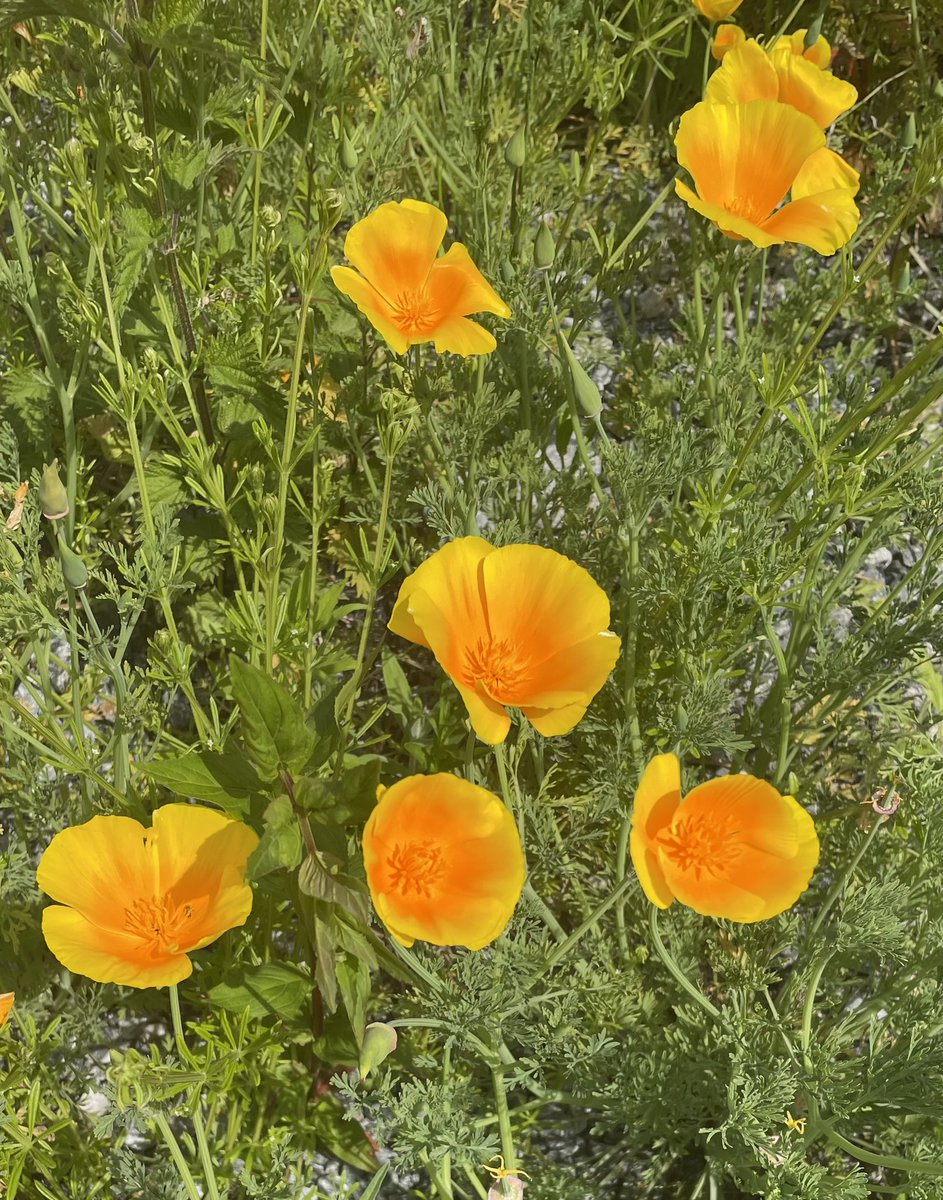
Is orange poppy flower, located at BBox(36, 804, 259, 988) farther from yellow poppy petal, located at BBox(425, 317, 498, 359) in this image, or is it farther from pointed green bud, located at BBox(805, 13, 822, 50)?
pointed green bud, located at BBox(805, 13, 822, 50)

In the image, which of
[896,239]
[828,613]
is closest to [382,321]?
[828,613]

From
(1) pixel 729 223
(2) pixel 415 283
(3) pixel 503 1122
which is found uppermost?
(1) pixel 729 223

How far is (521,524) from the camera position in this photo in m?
2.10

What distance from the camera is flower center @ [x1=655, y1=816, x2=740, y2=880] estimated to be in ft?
4.65

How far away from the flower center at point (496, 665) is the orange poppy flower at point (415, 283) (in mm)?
465

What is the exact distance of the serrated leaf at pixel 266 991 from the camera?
1631mm

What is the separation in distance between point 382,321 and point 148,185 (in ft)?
1.29

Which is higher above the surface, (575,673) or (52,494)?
(52,494)

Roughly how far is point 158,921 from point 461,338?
0.99m

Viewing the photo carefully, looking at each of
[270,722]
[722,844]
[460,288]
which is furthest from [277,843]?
[460,288]

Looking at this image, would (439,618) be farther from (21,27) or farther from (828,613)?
(21,27)

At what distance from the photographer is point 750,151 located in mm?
1672

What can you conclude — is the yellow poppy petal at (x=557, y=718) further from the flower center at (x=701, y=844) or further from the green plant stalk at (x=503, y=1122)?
the green plant stalk at (x=503, y=1122)

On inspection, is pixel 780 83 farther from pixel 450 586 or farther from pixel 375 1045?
pixel 375 1045
